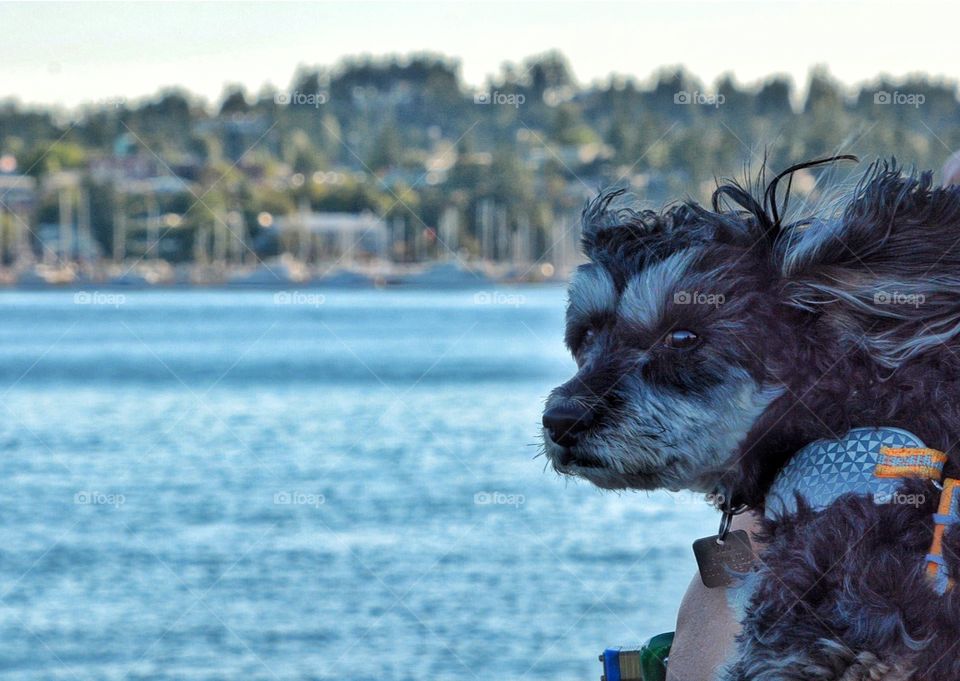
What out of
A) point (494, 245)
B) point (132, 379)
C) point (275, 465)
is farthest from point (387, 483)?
point (494, 245)

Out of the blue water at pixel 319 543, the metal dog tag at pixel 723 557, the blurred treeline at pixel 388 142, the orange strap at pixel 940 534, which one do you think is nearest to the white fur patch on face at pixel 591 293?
the blue water at pixel 319 543

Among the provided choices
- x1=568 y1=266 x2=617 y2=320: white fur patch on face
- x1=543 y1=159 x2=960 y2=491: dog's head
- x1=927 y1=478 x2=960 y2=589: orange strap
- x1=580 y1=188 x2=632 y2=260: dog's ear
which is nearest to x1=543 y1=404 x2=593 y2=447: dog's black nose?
x1=543 y1=159 x2=960 y2=491: dog's head

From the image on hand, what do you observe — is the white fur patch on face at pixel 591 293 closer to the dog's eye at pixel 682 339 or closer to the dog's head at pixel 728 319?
the dog's head at pixel 728 319

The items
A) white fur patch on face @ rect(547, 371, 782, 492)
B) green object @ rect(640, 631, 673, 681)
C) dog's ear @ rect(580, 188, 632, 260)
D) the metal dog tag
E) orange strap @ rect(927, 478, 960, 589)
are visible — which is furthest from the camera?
green object @ rect(640, 631, 673, 681)

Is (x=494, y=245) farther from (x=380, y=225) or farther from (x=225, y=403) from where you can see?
(x=380, y=225)

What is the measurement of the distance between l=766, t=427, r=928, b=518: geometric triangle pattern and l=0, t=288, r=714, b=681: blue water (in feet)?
3.09

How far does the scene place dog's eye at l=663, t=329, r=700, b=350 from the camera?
Answer: 2.98 meters

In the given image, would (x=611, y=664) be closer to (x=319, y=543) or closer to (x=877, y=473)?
(x=877, y=473)

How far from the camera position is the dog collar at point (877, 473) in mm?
2438

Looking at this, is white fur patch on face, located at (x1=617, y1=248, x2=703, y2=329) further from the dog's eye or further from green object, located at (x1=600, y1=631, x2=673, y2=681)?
green object, located at (x1=600, y1=631, x2=673, y2=681)

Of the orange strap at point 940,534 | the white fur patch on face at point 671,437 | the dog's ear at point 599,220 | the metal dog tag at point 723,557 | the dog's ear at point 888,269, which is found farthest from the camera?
the dog's ear at point 599,220

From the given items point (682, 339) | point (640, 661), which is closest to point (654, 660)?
point (640, 661)

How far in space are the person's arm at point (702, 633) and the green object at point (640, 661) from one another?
0.08 m

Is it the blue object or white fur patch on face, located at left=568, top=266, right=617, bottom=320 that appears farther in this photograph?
the blue object
